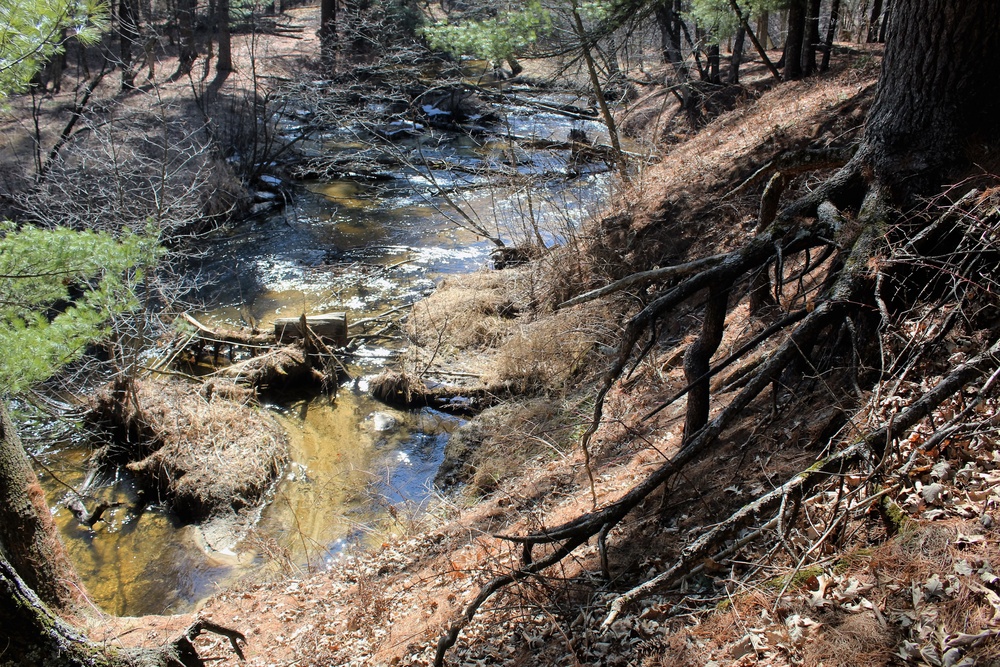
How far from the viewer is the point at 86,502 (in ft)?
27.8

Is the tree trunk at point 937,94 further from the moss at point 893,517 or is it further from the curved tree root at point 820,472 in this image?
the moss at point 893,517

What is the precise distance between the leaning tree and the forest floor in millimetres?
245

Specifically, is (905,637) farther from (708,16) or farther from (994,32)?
(708,16)

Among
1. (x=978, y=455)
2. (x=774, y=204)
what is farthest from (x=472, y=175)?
(x=978, y=455)

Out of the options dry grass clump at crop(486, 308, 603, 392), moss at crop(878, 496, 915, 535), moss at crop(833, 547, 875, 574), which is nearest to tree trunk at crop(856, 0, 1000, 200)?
moss at crop(878, 496, 915, 535)

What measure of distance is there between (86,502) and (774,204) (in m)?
8.53

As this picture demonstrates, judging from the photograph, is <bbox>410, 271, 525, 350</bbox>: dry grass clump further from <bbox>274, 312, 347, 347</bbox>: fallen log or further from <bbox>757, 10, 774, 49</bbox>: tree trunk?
<bbox>757, 10, 774, 49</bbox>: tree trunk

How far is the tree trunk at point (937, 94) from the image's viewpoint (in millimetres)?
4219

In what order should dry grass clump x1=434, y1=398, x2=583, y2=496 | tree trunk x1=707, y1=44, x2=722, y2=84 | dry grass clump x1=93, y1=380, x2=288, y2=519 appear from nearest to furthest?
1. dry grass clump x1=434, y1=398, x2=583, y2=496
2. dry grass clump x1=93, y1=380, x2=288, y2=519
3. tree trunk x1=707, y1=44, x2=722, y2=84

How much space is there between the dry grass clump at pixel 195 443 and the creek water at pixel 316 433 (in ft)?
0.86

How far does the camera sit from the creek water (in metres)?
7.56

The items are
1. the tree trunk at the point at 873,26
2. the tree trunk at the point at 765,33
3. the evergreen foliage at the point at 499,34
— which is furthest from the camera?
the tree trunk at the point at 765,33

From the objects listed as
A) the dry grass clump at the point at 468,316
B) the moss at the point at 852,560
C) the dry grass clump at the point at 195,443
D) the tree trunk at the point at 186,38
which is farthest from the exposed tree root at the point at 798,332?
the tree trunk at the point at 186,38

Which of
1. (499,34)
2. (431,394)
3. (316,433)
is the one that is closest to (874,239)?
(431,394)
